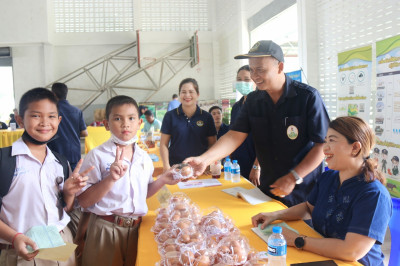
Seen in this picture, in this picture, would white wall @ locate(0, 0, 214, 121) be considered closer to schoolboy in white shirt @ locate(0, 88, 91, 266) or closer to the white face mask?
the white face mask

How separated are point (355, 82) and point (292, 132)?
5.07 feet

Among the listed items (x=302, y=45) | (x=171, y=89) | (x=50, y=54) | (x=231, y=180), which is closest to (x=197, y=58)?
(x=171, y=89)

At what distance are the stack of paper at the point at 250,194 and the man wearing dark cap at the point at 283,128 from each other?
8cm

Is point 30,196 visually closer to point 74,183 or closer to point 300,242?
point 74,183

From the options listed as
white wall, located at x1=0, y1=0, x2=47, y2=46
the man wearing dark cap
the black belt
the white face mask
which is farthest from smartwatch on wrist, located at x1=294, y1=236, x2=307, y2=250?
white wall, located at x1=0, y1=0, x2=47, y2=46

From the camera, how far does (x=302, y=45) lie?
13.5ft

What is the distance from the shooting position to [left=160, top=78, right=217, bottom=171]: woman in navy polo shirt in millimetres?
3371

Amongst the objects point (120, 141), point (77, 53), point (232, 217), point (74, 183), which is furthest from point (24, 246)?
point (77, 53)

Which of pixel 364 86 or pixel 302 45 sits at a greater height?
pixel 302 45

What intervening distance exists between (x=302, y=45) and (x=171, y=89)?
700cm

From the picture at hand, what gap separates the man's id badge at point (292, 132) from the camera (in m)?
2.18

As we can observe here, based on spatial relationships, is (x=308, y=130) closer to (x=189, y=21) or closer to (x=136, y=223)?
(x=136, y=223)

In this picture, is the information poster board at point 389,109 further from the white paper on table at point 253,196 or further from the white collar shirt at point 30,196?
the white collar shirt at point 30,196

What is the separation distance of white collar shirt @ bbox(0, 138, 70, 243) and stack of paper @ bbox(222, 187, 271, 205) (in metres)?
1.22
